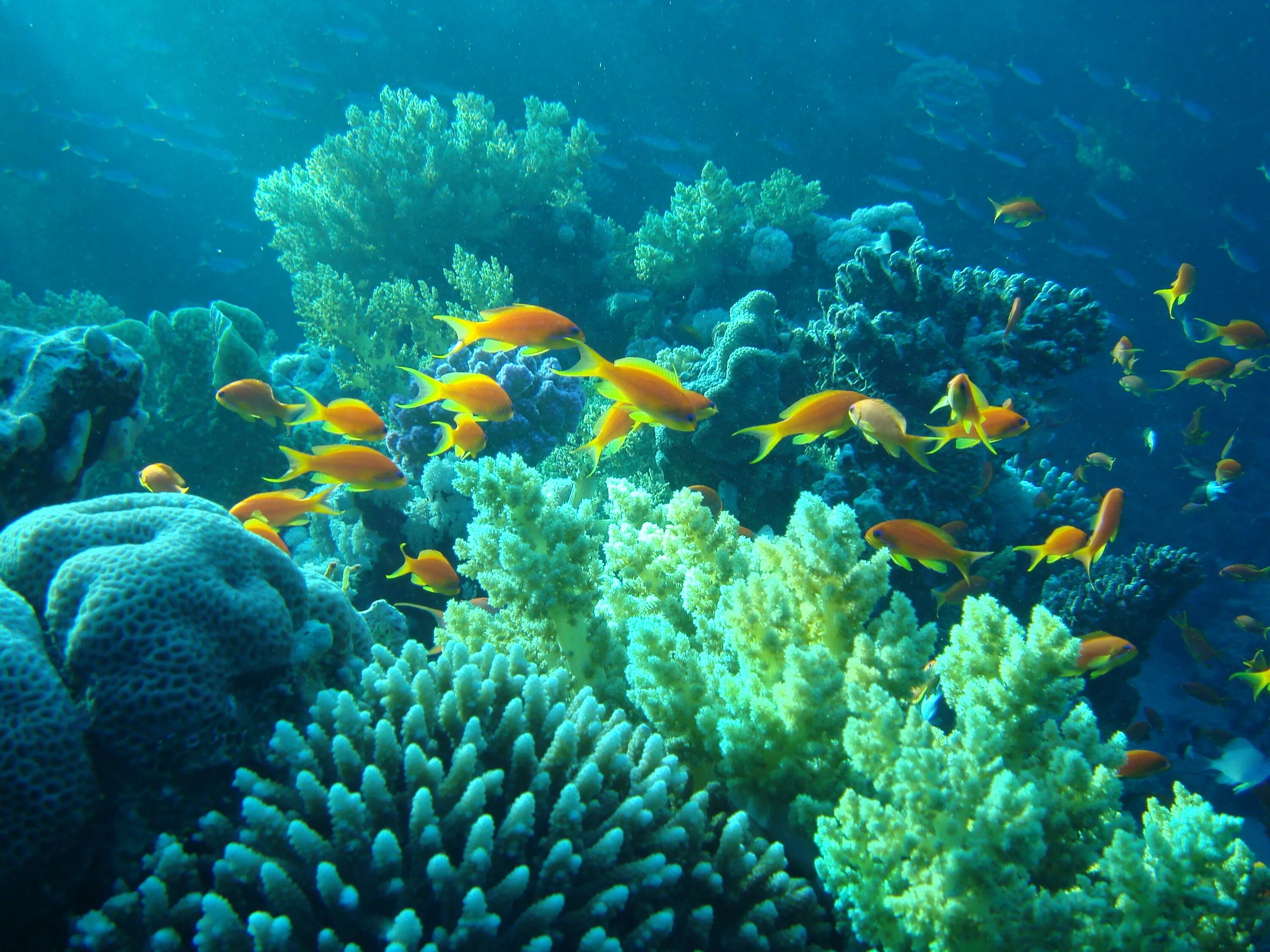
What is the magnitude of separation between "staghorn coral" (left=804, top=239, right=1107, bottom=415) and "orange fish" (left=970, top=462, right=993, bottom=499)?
30.6 inches

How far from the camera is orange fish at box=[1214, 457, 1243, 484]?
7531 millimetres

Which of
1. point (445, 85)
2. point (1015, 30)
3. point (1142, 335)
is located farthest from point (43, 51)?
point (1142, 335)

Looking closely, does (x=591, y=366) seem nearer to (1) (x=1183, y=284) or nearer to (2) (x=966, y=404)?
(2) (x=966, y=404)

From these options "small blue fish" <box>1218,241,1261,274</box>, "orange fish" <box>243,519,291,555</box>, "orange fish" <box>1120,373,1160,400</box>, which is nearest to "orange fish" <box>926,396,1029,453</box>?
"orange fish" <box>243,519,291,555</box>

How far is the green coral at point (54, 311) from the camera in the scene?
1136cm

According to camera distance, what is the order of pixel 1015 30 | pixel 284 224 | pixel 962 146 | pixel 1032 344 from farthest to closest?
pixel 1015 30 → pixel 962 146 → pixel 284 224 → pixel 1032 344

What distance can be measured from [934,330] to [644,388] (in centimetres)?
367

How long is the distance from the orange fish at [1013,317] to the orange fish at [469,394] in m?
4.96

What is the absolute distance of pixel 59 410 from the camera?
3080 millimetres

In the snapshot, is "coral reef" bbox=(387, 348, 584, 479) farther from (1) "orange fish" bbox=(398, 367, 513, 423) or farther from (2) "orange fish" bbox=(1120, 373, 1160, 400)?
(2) "orange fish" bbox=(1120, 373, 1160, 400)

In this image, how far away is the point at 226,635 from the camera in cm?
→ 190

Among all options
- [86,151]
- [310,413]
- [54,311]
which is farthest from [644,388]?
[86,151]

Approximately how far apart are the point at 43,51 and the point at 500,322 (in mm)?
31134

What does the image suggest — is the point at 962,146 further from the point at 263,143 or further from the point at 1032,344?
the point at 263,143
